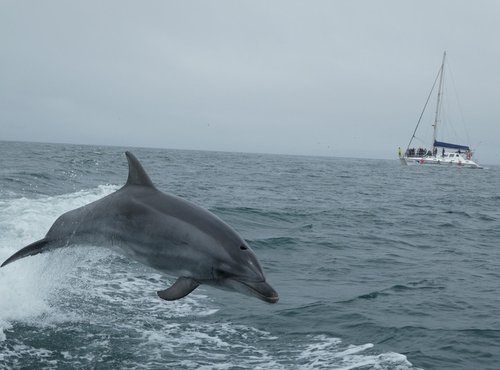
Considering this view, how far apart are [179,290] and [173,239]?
0.58 m

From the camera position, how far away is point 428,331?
8578mm

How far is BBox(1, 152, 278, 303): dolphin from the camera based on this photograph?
5223mm

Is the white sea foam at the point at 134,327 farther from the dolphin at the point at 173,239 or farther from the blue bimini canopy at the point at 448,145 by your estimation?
the blue bimini canopy at the point at 448,145

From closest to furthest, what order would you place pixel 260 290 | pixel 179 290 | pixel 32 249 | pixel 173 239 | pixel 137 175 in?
1. pixel 260 290
2. pixel 179 290
3. pixel 173 239
4. pixel 137 175
5. pixel 32 249

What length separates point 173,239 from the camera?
18.3ft

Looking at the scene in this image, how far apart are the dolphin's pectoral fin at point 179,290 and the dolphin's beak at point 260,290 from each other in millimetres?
445

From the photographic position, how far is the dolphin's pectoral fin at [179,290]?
199 inches

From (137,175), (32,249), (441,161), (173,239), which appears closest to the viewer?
(173,239)

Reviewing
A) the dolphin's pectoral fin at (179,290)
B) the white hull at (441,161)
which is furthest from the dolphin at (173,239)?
the white hull at (441,161)

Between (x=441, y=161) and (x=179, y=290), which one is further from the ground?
(x=441, y=161)

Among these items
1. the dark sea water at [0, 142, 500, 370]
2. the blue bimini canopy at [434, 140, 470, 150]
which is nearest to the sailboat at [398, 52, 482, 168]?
the blue bimini canopy at [434, 140, 470, 150]

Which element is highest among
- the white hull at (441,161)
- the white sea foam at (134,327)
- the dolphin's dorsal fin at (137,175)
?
the white hull at (441,161)

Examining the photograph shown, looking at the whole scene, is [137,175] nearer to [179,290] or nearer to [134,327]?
[179,290]

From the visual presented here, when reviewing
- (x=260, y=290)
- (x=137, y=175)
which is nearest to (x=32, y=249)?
(x=137, y=175)
